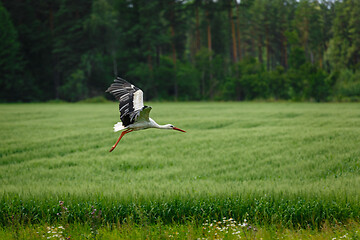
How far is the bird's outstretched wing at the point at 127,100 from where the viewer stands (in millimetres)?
3715

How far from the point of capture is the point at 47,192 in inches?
296

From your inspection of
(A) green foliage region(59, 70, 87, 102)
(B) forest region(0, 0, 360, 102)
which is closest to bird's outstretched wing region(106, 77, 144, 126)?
(B) forest region(0, 0, 360, 102)

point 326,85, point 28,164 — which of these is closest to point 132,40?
point 326,85

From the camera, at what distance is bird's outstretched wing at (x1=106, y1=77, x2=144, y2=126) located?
3.71 metres

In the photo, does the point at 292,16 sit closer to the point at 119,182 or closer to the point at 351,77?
the point at 351,77

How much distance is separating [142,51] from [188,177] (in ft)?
155

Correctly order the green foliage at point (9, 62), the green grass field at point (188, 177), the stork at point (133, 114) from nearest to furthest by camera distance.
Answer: the stork at point (133, 114) → the green grass field at point (188, 177) → the green foliage at point (9, 62)

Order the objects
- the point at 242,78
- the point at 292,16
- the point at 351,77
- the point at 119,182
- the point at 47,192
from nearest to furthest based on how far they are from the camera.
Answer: the point at 47,192 → the point at 119,182 → the point at 351,77 → the point at 242,78 → the point at 292,16

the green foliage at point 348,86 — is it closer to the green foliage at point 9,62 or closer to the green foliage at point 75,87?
the green foliage at point 75,87

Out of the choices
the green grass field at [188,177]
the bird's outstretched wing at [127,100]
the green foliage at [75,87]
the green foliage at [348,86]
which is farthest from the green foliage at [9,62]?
the bird's outstretched wing at [127,100]

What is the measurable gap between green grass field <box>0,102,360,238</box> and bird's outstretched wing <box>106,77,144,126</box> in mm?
2706

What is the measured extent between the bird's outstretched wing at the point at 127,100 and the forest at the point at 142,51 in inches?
1758

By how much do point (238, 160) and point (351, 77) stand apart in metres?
35.4

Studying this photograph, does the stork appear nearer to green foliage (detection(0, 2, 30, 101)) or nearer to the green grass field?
the green grass field
